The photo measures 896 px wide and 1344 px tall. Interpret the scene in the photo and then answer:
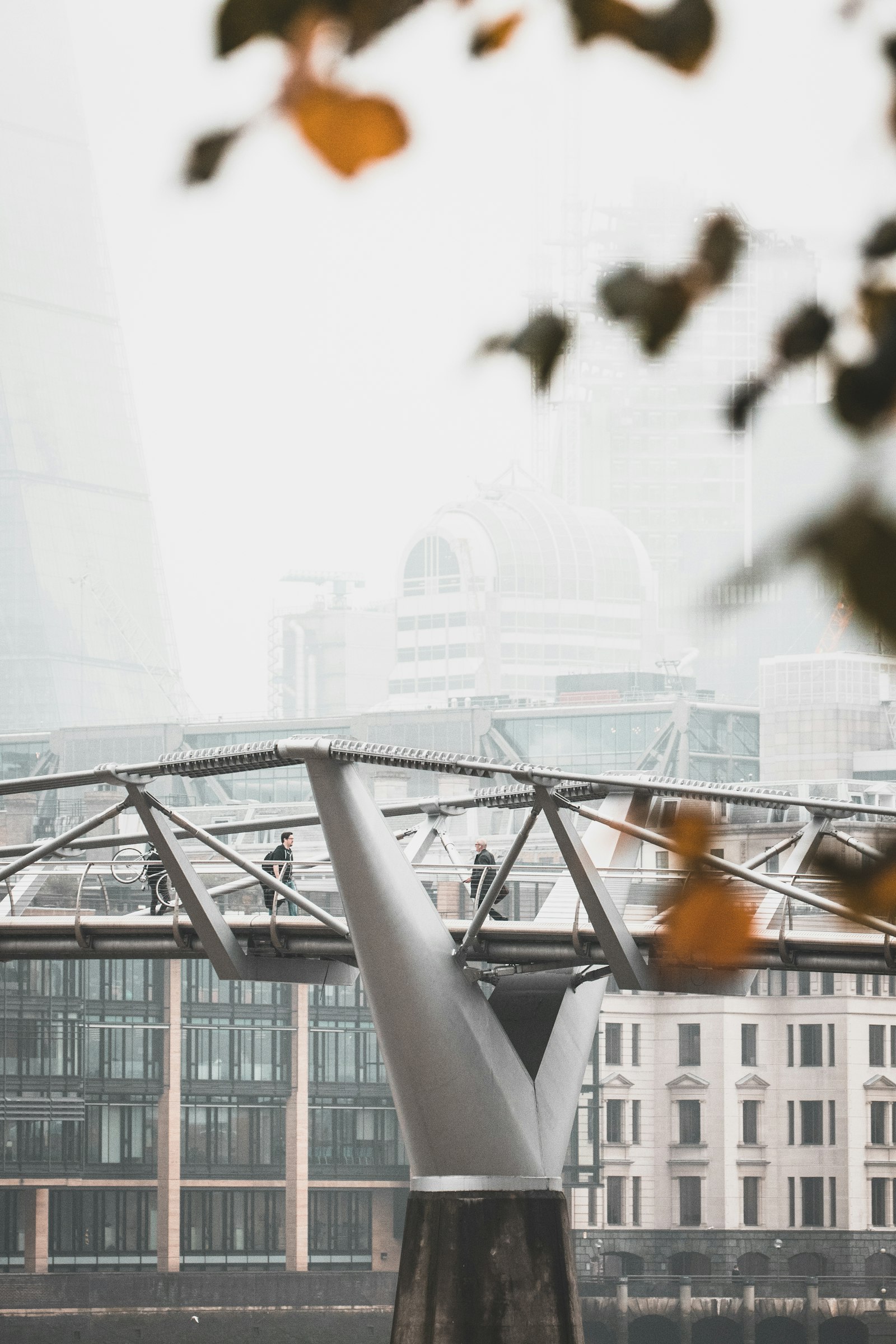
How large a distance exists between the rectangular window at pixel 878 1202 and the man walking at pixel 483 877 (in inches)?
2957

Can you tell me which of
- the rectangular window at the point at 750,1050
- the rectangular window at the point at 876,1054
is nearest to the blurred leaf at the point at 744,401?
the rectangular window at the point at 876,1054

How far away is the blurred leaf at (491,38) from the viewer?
10.3 feet

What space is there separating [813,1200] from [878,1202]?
3.07 meters

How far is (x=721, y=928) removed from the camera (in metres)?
3.16

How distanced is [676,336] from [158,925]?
27.9 m

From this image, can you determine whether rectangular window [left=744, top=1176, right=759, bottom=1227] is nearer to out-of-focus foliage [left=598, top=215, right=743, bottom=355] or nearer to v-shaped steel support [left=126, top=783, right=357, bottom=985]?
v-shaped steel support [left=126, top=783, right=357, bottom=985]

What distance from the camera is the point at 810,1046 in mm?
104500

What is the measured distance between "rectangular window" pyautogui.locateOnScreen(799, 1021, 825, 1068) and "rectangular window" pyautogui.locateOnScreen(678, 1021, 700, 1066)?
5.15 metres

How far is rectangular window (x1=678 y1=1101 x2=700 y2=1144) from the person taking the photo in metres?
107

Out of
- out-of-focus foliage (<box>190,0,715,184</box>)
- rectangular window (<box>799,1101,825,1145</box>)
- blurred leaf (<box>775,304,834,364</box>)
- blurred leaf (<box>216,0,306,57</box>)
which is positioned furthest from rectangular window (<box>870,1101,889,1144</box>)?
blurred leaf (<box>216,0,306,57</box>)

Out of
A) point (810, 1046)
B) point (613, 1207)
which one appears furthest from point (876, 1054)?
point (613, 1207)

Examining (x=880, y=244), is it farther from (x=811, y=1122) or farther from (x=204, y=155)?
(x=811, y=1122)

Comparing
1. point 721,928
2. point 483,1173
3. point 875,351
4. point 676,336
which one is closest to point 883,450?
point 875,351

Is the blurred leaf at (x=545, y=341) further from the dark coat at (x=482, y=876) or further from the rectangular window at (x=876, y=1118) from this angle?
the rectangular window at (x=876, y=1118)
